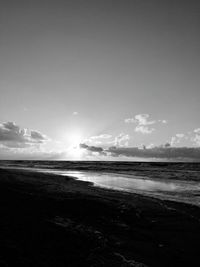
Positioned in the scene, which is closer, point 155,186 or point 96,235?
point 96,235

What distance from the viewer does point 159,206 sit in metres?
12.4

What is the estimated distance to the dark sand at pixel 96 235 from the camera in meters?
5.46

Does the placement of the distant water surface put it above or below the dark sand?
below

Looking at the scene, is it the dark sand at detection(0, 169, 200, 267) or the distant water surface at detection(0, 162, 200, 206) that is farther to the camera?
the distant water surface at detection(0, 162, 200, 206)

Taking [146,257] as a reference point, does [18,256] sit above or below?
above

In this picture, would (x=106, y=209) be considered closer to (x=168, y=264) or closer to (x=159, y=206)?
(x=159, y=206)

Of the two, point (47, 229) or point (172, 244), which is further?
point (47, 229)

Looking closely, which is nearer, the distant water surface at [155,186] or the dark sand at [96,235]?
the dark sand at [96,235]

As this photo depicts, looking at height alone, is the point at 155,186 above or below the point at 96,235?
below

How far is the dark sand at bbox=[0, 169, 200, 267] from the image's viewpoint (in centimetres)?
546

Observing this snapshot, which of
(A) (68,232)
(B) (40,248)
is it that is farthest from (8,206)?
(B) (40,248)

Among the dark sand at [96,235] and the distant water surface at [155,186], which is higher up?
the dark sand at [96,235]

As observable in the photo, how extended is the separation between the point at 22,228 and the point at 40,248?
1.72 metres

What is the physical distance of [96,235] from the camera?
23.6 feet
